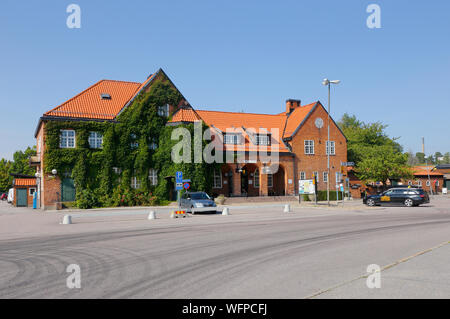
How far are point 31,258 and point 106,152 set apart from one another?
95.2 ft

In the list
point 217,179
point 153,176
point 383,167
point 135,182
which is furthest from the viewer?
point 383,167

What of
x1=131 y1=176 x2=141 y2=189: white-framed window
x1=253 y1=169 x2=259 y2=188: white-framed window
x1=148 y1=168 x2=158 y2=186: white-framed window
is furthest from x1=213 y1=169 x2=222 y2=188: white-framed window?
x1=131 y1=176 x2=141 y2=189: white-framed window

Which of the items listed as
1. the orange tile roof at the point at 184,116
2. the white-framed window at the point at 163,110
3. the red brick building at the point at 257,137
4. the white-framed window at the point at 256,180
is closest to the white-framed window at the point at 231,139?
the red brick building at the point at 257,137

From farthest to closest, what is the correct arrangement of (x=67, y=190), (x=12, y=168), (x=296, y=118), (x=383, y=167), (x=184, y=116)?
(x=12, y=168) → (x=296, y=118) → (x=383, y=167) → (x=184, y=116) → (x=67, y=190)

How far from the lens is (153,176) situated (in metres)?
39.4

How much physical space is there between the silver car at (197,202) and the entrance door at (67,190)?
42.8 ft

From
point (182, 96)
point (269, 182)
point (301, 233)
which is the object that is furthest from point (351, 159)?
point (301, 233)

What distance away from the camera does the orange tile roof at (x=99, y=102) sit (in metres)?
37.3

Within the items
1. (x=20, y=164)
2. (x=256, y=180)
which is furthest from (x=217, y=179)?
(x=20, y=164)

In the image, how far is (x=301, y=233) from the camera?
13.6 meters

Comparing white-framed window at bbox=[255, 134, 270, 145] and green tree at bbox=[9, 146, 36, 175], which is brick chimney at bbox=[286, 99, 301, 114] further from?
green tree at bbox=[9, 146, 36, 175]

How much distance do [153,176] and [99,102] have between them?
9160mm

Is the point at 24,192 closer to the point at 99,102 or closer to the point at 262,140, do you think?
the point at 99,102

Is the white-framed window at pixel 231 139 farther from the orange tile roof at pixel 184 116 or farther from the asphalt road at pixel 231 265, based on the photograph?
the asphalt road at pixel 231 265
